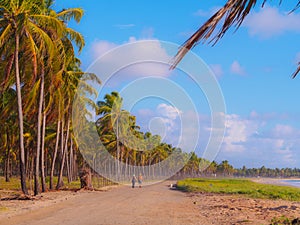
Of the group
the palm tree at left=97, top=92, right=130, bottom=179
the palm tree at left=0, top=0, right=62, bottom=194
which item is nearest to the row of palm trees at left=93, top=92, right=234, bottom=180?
the palm tree at left=97, top=92, right=130, bottom=179

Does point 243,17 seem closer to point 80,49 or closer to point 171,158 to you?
point 80,49

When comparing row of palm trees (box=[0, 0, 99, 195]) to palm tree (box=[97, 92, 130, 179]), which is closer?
row of palm trees (box=[0, 0, 99, 195])

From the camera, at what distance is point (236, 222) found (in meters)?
14.4

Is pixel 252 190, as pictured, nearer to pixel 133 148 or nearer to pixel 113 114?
pixel 113 114

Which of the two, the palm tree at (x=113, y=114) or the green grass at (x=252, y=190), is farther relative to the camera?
the palm tree at (x=113, y=114)

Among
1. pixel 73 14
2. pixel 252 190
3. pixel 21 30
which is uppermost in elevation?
pixel 73 14

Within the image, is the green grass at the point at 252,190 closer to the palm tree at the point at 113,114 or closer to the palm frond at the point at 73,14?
the palm tree at the point at 113,114

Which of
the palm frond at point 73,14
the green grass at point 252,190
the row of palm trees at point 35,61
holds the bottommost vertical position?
the green grass at point 252,190

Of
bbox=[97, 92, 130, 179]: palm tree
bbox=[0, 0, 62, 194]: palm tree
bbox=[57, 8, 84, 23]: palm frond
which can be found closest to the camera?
bbox=[0, 0, 62, 194]: palm tree

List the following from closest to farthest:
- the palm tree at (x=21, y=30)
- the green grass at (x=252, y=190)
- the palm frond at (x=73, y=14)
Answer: the palm tree at (x=21, y=30) → the palm frond at (x=73, y=14) → the green grass at (x=252, y=190)

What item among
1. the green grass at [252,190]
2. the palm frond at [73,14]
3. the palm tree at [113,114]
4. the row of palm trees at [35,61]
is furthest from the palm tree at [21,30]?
the palm tree at [113,114]

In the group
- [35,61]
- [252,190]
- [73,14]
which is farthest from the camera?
[252,190]

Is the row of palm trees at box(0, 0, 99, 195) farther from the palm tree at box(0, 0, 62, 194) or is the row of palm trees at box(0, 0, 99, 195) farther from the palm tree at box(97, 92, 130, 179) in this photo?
the palm tree at box(97, 92, 130, 179)

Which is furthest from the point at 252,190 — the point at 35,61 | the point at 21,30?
the point at 21,30
